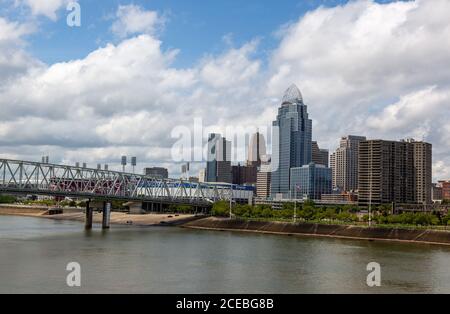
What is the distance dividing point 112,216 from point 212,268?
105m

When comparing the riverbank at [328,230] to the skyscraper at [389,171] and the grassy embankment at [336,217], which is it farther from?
the skyscraper at [389,171]

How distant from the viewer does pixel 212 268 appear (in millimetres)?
47375

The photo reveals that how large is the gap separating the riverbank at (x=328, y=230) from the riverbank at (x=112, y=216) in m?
7.29

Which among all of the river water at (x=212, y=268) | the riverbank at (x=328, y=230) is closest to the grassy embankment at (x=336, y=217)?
the riverbank at (x=328, y=230)

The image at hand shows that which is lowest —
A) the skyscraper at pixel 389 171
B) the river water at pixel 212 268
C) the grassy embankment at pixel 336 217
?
the river water at pixel 212 268

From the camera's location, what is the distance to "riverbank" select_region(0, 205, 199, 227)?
416ft

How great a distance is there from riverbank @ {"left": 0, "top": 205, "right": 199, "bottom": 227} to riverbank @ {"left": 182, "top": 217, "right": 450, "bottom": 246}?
287 inches

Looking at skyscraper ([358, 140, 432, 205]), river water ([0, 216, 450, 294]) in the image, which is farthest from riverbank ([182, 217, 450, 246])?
skyscraper ([358, 140, 432, 205])

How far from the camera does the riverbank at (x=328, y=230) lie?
3318 inches

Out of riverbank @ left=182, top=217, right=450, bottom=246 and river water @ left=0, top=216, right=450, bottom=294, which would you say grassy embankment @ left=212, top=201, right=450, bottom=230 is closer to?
riverbank @ left=182, top=217, right=450, bottom=246

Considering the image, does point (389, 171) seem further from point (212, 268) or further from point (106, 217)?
point (212, 268)

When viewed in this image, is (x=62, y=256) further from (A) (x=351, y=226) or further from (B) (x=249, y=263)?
(A) (x=351, y=226)

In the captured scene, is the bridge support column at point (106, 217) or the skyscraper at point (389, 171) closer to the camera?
the bridge support column at point (106, 217)
